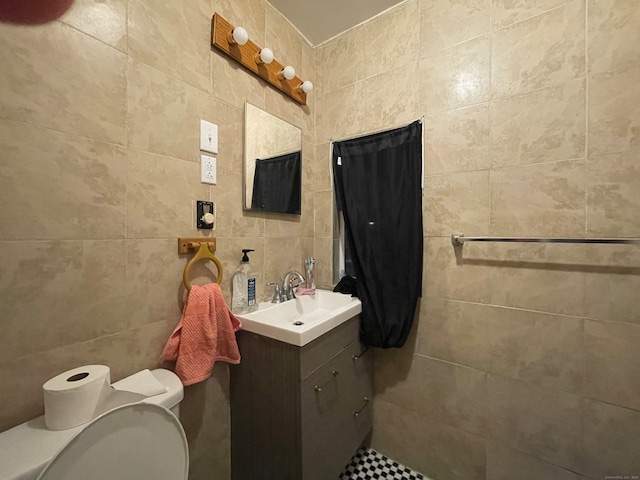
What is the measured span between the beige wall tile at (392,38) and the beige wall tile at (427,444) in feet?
6.42

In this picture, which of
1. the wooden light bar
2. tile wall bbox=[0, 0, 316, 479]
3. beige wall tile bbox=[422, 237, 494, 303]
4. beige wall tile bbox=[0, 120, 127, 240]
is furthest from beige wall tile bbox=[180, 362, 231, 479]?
the wooden light bar

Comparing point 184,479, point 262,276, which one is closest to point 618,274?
point 262,276

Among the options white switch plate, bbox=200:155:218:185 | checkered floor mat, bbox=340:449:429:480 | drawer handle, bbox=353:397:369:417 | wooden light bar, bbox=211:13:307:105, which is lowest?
checkered floor mat, bbox=340:449:429:480

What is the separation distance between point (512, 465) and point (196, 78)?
2210 millimetres

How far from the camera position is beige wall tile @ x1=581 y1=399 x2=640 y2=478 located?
0.96m

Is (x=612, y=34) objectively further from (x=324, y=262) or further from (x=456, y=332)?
(x=324, y=262)

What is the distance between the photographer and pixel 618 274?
95cm

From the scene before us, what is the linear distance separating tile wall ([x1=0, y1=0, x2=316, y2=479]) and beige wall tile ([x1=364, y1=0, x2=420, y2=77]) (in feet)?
2.39

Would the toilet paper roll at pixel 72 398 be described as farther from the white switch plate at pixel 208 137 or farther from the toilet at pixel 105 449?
the white switch plate at pixel 208 137

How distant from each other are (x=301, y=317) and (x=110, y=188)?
1020 mm

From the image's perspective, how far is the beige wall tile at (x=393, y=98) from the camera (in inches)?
52.7

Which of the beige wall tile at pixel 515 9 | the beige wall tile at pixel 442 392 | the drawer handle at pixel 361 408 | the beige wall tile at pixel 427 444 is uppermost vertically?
the beige wall tile at pixel 515 9

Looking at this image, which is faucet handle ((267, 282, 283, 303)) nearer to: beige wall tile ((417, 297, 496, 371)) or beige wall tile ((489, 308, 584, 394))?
beige wall tile ((417, 297, 496, 371))

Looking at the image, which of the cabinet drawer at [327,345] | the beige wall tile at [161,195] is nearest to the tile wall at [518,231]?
the cabinet drawer at [327,345]
